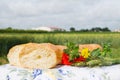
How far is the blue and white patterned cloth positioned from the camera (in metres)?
2.69

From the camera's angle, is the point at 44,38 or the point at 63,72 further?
the point at 44,38

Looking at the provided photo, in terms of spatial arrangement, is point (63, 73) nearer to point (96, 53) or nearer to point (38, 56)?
point (38, 56)

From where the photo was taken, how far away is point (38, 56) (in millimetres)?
2777

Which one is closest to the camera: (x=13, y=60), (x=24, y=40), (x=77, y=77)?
(x=77, y=77)

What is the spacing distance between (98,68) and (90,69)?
0.09m

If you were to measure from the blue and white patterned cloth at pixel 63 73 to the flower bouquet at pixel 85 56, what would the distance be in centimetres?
7

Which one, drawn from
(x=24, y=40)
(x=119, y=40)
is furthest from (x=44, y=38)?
(x=119, y=40)

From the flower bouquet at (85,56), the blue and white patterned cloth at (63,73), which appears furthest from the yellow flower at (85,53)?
the blue and white patterned cloth at (63,73)

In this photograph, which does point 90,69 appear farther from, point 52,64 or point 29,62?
point 29,62

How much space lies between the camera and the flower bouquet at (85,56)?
9.39 ft

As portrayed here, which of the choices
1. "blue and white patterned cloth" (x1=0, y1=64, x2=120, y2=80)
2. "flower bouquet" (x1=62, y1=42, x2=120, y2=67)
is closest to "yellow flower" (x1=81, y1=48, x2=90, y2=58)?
"flower bouquet" (x1=62, y1=42, x2=120, y2=67)

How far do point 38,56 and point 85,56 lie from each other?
38cm

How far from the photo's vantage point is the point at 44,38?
62.0 ft

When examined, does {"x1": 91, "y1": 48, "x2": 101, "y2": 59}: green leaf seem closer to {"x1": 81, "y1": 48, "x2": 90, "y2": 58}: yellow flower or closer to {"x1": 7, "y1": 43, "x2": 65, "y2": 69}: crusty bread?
{"x1": 81, "y1": 48, "x2": 90, "y2": 58}: yellow flower
